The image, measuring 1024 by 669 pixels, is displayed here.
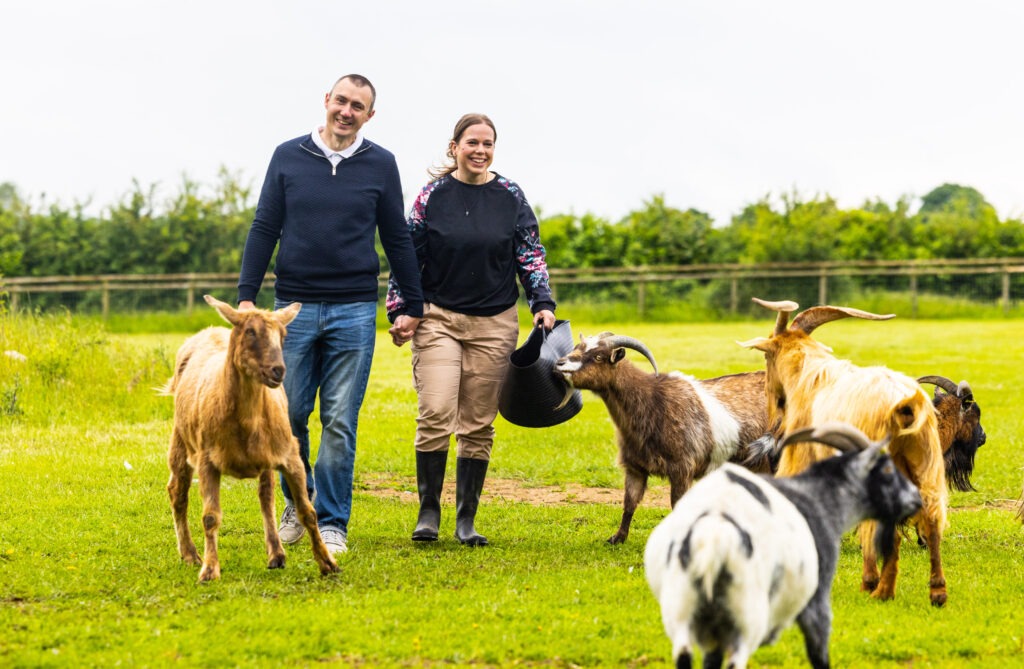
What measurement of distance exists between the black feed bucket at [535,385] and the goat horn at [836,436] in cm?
287

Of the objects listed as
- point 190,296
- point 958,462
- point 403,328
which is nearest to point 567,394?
point 403,328

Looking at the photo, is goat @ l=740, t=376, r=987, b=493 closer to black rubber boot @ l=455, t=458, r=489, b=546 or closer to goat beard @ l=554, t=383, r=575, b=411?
goat beard @ l=554, t=383, r=575, b=411

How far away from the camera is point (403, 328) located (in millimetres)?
7270

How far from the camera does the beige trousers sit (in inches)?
292

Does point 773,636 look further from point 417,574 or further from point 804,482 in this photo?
point 417,574

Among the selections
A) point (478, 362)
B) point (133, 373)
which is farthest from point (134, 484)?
point (133, 373)

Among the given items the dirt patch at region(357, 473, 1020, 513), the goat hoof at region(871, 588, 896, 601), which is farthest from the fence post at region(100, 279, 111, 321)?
the goat hoof at region(871, 588, 896, 601)

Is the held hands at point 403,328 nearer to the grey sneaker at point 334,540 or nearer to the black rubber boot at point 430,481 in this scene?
the black rubber boot at point 430,481

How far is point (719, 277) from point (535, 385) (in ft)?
88.2

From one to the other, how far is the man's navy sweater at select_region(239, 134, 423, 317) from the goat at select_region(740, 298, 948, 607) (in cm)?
245

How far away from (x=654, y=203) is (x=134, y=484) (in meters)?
29.9

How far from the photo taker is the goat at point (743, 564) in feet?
12.6

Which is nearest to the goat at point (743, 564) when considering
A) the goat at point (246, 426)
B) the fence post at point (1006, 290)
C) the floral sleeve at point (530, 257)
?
the goat at point (246, 426)

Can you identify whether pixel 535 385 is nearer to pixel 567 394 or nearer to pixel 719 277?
pixel 567 394
